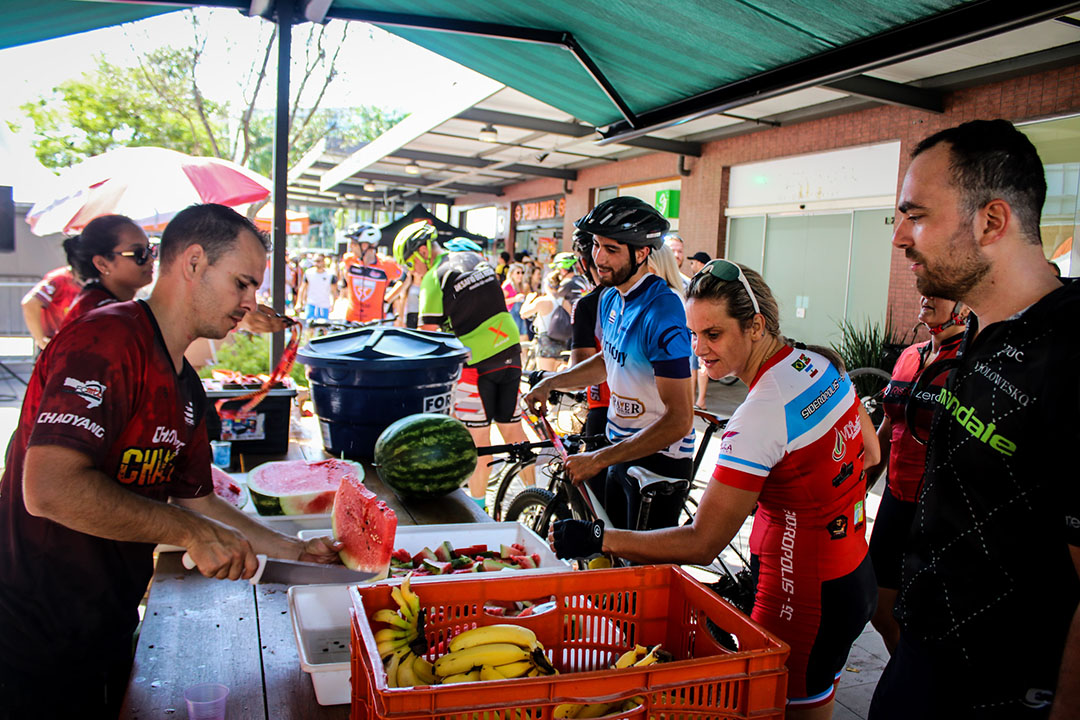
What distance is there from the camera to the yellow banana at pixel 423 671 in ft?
5.07

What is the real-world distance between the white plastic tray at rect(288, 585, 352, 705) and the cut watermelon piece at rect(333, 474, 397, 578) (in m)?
0.14

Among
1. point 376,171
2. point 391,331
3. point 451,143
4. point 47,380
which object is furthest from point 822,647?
point 376,171

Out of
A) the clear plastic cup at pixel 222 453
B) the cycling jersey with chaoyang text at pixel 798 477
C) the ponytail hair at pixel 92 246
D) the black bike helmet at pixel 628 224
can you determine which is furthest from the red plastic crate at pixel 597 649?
the ponytail hair at pixel 92 246

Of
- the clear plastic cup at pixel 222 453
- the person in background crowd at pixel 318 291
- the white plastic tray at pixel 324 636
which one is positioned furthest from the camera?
the person in background crowd at pixel 318 291

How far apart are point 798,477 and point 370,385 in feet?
7.27

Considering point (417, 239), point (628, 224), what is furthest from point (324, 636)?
point (417, 239)

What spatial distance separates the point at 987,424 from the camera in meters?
1.51

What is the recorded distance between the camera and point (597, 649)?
1.80 metres

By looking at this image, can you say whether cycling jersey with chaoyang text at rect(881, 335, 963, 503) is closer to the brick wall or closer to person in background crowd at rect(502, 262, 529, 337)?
the brick wall

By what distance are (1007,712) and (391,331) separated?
344 centimetres

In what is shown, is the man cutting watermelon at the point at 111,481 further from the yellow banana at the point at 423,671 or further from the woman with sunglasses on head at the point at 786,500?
the woman with sunglasses on head at the point at 786,500

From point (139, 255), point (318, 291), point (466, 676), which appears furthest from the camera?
point (318, 291)

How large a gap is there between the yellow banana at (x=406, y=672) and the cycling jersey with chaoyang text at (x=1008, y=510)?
1151 mm

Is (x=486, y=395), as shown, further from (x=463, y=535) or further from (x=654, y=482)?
(x=463, y=535)
